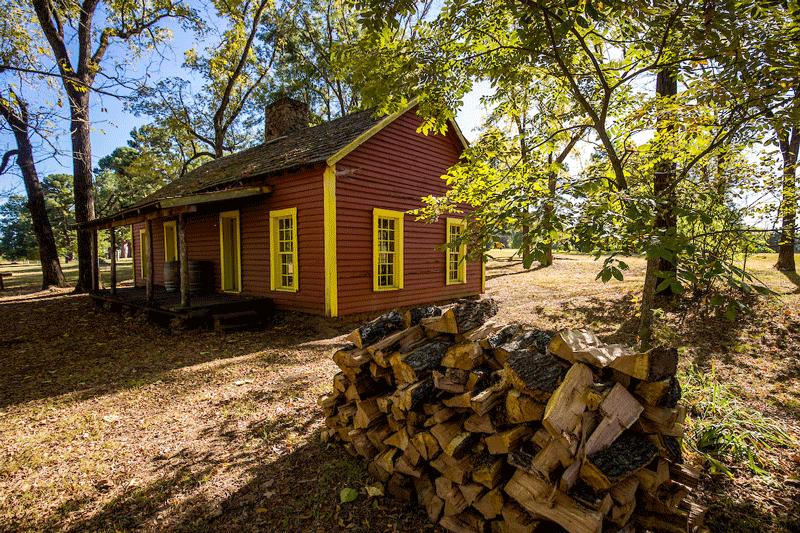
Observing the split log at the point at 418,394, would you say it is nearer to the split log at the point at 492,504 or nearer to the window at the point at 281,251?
the split log at the point at 492,504

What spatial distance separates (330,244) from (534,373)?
268 inches

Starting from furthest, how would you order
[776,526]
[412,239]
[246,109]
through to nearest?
[246,109] < [412,239] < [776,526]

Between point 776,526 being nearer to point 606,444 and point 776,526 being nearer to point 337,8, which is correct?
point 606,444

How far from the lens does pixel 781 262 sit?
11.7 meters

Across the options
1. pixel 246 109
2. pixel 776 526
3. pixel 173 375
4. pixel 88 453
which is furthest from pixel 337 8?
pixel 776 526

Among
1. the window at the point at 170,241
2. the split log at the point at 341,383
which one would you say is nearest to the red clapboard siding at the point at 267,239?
the window at the point at 170,241

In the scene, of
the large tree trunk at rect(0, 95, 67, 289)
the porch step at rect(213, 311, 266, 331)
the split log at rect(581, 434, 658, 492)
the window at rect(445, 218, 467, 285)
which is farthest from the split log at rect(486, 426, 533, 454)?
the large tree trunk at rect(0, 95, 67, 289)

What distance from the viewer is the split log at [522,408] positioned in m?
2.26

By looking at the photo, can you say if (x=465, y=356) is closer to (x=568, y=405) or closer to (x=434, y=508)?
(x=568, y=405)

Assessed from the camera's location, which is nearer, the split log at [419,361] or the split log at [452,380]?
the split log at [452,380]

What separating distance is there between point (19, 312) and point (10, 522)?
1138 cm

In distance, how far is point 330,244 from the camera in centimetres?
859

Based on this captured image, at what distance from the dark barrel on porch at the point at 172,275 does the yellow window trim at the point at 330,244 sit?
5595mm

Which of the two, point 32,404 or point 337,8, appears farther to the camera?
point 337,8
